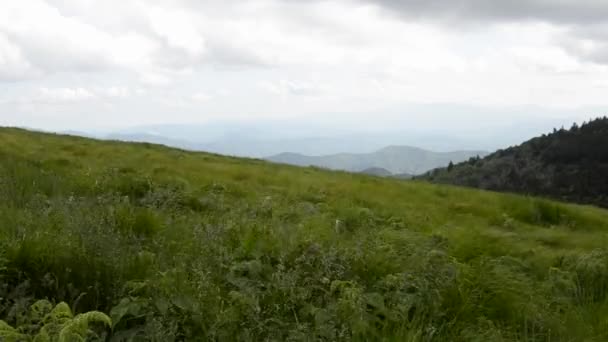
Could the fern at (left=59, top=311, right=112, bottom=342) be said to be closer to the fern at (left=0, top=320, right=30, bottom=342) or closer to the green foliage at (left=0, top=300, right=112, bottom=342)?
the green foliage at (left=0, top=300, right=112, bottom=342)

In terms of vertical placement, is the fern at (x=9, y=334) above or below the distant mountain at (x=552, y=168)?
below

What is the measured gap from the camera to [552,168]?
107062mm

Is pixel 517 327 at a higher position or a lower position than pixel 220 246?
lower

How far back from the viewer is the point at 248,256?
5.54m

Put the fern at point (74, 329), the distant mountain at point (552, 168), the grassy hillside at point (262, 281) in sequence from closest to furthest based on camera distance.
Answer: the fern at point (74, 329), the grassy hillside at point (262, 281), the distant mountain at point (552, 168)

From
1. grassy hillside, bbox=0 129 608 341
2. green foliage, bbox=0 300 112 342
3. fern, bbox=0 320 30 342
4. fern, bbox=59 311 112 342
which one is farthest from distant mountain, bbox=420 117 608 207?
fern, bbox=0 320 30 342

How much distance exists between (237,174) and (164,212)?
10803 millimetres

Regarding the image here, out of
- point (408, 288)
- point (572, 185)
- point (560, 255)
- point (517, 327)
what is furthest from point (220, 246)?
point (572, 185)

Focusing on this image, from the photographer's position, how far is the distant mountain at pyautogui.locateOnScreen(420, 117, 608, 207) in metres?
95.5

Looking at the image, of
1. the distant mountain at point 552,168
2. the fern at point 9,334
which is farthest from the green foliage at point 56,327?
the distant mountain at point 552,168

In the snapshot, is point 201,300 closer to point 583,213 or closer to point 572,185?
point 583,213

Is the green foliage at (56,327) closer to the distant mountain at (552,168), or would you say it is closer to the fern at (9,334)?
the fern at (9,334)

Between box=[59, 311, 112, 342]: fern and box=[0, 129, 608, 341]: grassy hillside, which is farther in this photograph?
box=[0, 129, 608, 341]: grassy hillside

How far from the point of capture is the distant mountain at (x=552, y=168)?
313 ft
